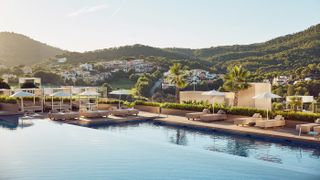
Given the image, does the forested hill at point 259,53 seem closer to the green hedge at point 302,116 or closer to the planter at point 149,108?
the planter at point 149,108

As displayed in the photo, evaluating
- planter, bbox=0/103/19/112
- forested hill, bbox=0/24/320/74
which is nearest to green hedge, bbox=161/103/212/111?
planter, bbox=0/103/19/112

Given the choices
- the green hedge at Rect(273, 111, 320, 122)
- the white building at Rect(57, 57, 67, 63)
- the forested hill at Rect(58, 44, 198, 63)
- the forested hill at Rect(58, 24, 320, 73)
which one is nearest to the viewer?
the green hedge at Rect(273, 111, 320, 122)

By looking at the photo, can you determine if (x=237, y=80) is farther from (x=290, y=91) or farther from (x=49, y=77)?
(x=49, y=77)

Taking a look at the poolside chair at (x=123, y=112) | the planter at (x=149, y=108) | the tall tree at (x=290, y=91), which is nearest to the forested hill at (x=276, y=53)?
the tall tree at (x=290, y=91)

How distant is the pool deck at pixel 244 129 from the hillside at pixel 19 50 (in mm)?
58799

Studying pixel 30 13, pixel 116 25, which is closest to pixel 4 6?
pixel 30 13

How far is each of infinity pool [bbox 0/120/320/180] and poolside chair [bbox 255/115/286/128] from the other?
63.7 inches

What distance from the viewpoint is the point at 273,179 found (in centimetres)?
866

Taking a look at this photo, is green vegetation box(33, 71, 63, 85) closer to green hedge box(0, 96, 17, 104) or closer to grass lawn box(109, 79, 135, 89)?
grass lawn box(109, 79, 135, 89)

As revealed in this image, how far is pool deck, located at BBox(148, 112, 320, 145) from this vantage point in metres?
12.8

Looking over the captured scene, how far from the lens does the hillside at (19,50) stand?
70.1 meters

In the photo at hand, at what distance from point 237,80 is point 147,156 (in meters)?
10.8

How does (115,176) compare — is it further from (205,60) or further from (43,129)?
(205,60)

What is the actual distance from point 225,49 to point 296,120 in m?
40.7
